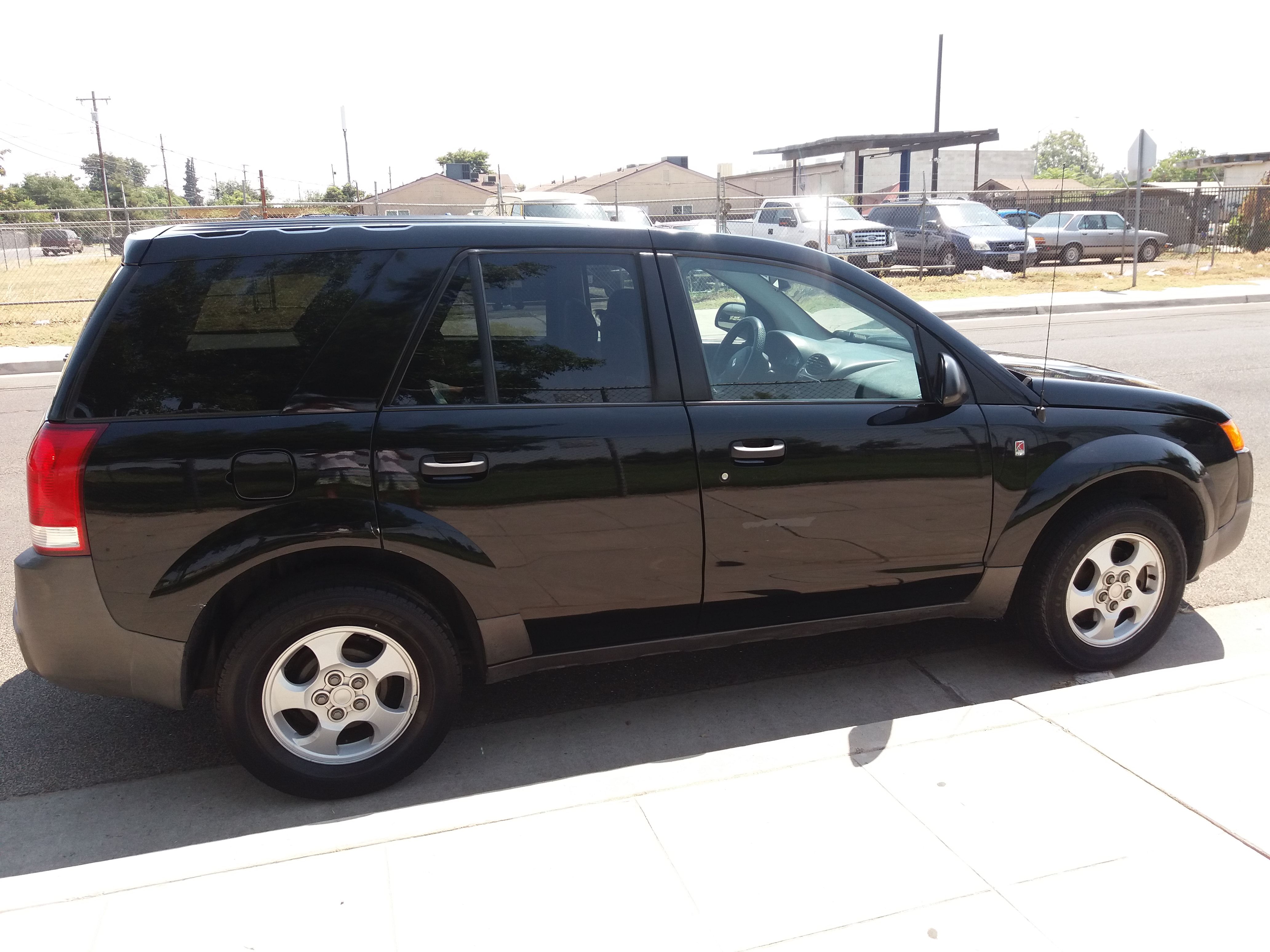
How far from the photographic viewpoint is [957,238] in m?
24.1

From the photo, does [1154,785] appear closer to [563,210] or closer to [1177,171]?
[563,210]

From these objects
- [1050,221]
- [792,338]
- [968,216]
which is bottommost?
[792,338]

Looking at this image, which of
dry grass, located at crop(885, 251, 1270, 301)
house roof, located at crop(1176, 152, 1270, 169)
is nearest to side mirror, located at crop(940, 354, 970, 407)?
dry grass, located at crop(885, 251, 1270, 301)

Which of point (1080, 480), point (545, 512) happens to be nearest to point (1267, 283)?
point (1080, 480)

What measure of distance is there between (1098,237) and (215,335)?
29500 millimetres

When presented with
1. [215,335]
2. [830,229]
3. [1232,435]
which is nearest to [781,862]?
[215,335]

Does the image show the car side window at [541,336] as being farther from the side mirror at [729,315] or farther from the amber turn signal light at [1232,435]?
the amber turn signal light at [1232,435]

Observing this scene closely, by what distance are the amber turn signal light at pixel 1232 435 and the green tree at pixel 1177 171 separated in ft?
234

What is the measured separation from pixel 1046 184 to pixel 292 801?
4858 centimetres

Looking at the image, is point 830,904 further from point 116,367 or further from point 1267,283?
point 1267,283

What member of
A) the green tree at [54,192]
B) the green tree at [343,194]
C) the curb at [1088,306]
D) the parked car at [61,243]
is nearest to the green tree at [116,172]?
the green tree at [54,192]

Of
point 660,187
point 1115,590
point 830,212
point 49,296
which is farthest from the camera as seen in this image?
point 660,187

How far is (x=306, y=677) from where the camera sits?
3.38m

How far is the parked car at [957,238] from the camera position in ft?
79.0
